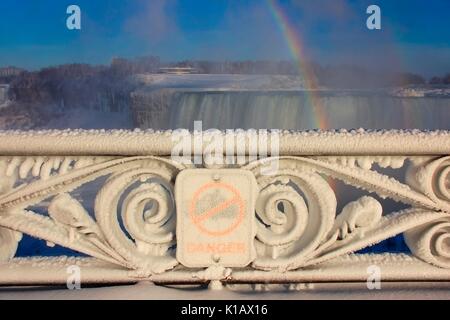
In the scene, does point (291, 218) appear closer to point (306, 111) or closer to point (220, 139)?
point (220, 139)

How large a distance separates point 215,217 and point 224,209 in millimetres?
40

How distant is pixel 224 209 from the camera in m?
1.40

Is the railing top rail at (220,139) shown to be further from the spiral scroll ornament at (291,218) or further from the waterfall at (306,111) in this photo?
the waterfall at (306,111)

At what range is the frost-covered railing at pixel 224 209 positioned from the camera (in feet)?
4.47

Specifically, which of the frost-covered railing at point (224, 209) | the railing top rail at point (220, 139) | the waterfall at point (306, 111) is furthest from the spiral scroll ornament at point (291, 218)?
the waterfall at point (306, 111)

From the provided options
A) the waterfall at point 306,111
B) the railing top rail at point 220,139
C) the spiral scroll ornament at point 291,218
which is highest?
the waterfall at point 306,111

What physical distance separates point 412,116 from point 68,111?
1935cm

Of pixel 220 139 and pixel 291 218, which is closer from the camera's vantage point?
pixel 220 139

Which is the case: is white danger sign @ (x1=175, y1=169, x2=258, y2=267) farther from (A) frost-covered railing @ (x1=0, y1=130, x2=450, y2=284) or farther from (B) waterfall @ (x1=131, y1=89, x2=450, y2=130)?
(B) waterfall @ (x1=131, y1=89, x2=450, y2=130)

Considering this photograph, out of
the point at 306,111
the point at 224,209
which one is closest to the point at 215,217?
the point at 224,209

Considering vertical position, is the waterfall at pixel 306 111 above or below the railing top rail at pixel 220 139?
above

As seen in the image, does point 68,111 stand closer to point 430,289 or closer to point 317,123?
point 317,123

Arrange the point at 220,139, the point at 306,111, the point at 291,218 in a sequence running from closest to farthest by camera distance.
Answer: the point at 220,139
the point at 291,218
the point at 306,111
